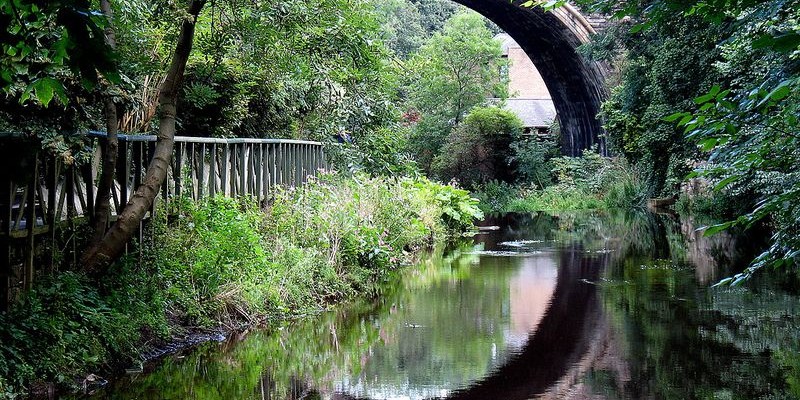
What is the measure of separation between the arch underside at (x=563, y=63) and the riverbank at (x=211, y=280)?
→ 63.2 ft

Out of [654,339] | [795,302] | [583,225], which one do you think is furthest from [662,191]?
[654,339]

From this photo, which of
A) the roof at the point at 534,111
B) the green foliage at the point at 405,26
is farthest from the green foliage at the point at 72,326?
the green foliage at the point at 405,26

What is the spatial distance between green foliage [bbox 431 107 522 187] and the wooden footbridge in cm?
2457

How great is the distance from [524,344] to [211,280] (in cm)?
299

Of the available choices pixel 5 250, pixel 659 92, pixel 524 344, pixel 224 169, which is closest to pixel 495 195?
pixel 659 92

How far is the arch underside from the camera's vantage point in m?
33.4

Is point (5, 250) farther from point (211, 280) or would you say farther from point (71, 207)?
point (211, 280)

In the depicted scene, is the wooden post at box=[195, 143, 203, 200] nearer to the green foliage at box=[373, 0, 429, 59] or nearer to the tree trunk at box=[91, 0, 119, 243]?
the tree trunk at box=[91, 0, 119, 243]

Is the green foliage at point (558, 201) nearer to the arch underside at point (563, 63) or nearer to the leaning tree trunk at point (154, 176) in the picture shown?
the arch underside at point (563, 63)

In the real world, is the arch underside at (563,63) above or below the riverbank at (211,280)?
above

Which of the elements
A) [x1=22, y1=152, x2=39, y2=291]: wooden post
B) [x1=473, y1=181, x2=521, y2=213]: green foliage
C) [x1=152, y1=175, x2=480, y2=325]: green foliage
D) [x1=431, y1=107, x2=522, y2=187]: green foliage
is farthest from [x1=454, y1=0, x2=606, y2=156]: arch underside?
[x1=22, y1=152, x2=39, y2=291]: wooden post

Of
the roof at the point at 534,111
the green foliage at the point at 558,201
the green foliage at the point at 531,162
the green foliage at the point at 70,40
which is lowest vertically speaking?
the green foliage at the point at 70,40

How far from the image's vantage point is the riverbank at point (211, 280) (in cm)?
638

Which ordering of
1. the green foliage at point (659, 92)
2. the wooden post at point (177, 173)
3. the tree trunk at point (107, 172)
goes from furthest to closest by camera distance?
1. the green foliage at point (659, 92)
2. the wooden post at point (177, 173)
3. the tree trunk at point (107, 172)
